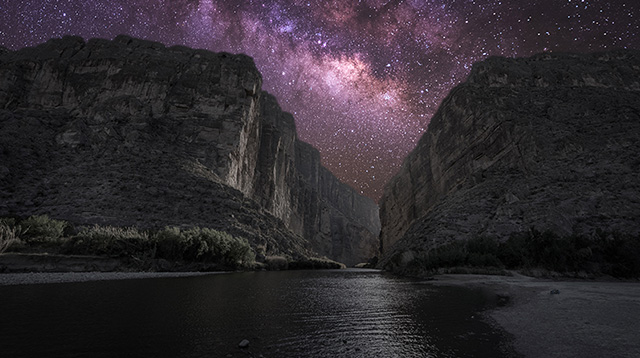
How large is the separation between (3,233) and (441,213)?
3655 cm

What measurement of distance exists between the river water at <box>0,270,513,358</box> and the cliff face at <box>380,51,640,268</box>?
74.6 ft

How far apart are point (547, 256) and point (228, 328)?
21.5 metres

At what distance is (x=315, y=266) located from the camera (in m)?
36.5

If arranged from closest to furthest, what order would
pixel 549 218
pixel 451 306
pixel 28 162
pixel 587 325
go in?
1. pixel 587 325
2. pixel 451 306
3. pixel 549 218
4. pixel 28 162

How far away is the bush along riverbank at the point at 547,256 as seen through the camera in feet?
55.3

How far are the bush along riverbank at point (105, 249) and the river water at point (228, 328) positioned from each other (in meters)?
10.4

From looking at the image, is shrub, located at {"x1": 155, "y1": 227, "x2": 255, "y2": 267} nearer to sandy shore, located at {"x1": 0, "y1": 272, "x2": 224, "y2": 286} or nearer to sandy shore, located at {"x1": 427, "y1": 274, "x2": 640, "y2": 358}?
sandy shore, located at {"x1": 0, "y1": 272, "x2": 224, "y2": 286}

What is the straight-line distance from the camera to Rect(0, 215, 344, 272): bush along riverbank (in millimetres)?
15445

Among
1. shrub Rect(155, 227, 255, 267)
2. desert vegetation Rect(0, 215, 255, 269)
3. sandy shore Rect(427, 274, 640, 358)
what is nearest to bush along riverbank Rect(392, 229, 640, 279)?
sandy shore Rect(427, 274, 640, 358)

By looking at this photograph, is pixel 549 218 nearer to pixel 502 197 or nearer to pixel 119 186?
pixel 502 197

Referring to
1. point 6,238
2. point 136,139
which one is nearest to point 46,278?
point 6,238

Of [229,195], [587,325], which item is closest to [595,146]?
[587,325]

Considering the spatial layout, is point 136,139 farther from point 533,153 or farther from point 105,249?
point 533,153

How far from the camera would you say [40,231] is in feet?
59.8
